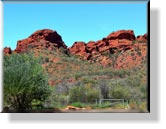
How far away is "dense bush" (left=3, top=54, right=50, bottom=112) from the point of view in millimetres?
6781

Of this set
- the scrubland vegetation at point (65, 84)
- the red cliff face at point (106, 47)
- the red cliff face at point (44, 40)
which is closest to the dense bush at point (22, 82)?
the scrubland vegetation at point (65, 84)

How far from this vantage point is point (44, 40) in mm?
15828

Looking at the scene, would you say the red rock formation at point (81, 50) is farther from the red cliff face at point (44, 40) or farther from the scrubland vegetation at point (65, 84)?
the red cliff face at point (44, 40)

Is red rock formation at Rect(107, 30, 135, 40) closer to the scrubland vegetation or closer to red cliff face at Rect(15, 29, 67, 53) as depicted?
the scrubland vegetation

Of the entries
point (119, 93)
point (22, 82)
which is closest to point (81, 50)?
point (119, 93)

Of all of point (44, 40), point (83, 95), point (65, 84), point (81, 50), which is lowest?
point (83, 95)

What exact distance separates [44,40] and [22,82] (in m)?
9.11

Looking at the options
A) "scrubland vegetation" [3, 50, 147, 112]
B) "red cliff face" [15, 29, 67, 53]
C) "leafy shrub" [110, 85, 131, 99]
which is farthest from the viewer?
"red cliff face" [15, 29, 67, 53]

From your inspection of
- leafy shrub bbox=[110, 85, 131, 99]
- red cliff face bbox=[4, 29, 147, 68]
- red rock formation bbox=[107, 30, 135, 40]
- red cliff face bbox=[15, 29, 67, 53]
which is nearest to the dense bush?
leafy shrub bbox=[110, 85, 131, 99]

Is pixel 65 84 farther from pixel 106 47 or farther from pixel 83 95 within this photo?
pixel 106 47

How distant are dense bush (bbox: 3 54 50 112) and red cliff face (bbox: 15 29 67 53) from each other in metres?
5.84

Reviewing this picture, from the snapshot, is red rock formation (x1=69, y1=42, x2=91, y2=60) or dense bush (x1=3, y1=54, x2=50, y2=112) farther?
red rock formation (x1=69, y1=42, x2=91, y2=60)

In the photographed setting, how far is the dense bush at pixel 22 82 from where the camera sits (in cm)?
678
